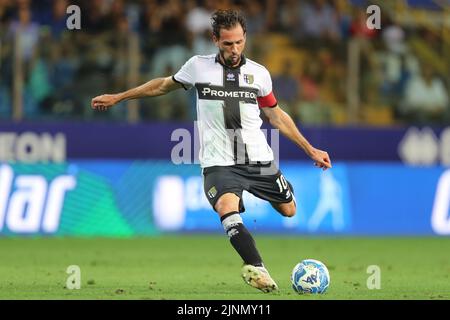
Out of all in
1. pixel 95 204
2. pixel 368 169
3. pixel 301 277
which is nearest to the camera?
pixel 301 277

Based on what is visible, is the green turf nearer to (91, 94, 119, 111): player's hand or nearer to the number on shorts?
the number on shorts

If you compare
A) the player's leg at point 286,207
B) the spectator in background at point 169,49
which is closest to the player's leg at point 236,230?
the player's leg at point 286,207

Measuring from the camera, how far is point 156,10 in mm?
20109

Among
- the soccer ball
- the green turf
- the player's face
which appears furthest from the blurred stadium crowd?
the soccer ball

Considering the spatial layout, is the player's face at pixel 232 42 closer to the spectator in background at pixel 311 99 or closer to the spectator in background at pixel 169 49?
the spectator in background at pixel 169 49

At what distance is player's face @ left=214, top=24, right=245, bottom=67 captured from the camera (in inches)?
402

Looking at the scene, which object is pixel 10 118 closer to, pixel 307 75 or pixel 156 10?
pixel 156 10

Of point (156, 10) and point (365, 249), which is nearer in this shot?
point (365, 249)

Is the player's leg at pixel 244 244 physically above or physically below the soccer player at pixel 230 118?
below

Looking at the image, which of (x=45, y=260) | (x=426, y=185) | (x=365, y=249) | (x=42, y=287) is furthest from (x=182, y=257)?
(x=426, y=185)

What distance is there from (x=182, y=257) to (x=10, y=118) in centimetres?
523

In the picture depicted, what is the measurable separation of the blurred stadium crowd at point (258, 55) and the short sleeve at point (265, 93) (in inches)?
320

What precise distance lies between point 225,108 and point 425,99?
10.6 m

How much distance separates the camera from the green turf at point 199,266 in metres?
10.3
